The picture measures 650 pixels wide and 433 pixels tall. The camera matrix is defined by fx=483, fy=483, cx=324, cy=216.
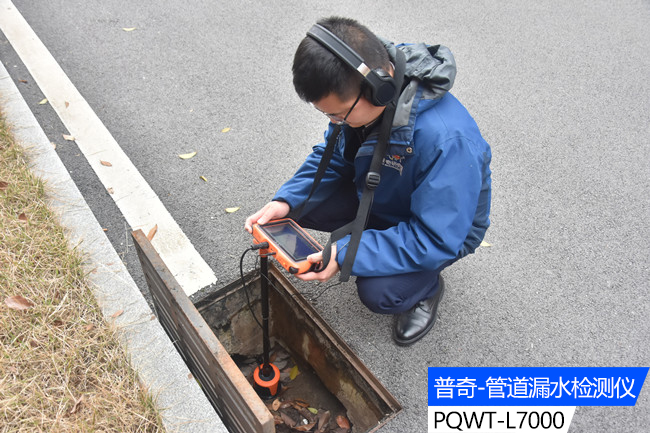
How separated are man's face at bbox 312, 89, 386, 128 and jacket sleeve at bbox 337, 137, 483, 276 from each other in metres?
0.28

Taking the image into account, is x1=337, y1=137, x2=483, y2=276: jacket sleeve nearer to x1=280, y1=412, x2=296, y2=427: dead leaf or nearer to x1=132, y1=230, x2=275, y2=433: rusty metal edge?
x1=132, y1=230, x2=275, y2=433: rusty metal edge

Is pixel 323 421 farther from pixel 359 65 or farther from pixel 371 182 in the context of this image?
pixel 359 65

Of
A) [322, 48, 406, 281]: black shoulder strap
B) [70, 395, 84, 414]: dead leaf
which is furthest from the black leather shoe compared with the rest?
[70, 395, 84, 414]: dead leaf

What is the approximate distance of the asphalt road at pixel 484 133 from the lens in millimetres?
2600

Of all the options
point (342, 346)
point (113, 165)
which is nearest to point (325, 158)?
point (342, 346)

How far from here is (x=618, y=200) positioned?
3.42m

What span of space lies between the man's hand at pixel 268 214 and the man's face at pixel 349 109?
613 mm

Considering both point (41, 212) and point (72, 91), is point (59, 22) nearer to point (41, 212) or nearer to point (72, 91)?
point (72, 91)

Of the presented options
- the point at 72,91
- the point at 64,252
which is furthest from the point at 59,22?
the point at 64,252

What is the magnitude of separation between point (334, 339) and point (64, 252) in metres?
1.44

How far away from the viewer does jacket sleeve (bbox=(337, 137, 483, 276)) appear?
1.86 metres

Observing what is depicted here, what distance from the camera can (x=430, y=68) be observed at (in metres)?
1.86

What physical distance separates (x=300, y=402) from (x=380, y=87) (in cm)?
183

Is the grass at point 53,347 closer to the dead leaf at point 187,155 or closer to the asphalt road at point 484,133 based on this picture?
the asphalt road at point 484,133
